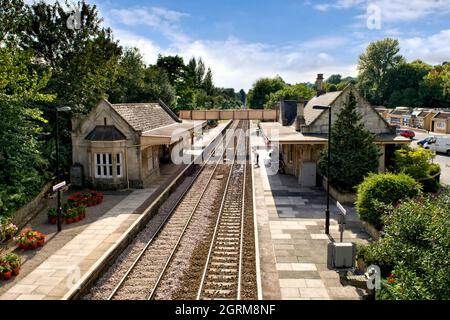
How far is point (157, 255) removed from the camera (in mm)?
15500

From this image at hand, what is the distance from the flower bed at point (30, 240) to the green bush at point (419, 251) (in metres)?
12.6

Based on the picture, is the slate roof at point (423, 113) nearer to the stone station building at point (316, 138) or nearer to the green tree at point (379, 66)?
the green tree at point (379, 66)

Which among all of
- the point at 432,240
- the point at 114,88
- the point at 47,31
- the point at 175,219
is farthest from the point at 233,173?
the point at 432,240

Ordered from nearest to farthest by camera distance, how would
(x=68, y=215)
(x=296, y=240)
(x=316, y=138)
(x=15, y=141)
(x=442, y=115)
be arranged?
(x=296, y=240)
(x=68, y=215)
(x=15, y=141)
(x=316, y=138)
(x=442, y=115)

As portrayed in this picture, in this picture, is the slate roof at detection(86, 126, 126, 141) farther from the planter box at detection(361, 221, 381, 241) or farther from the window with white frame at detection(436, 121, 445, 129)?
the window with white frame at detection(436, 121, 445, 129)

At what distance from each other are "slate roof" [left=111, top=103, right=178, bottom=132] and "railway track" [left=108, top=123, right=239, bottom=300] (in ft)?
20.4

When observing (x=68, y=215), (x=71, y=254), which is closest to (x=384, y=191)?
(x=71, y=254)

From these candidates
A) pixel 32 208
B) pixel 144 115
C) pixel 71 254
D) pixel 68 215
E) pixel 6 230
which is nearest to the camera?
pixel 71 254

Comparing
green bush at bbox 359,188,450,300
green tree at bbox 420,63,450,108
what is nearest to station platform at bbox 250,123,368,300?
green bush at bbox 359,188,450,300

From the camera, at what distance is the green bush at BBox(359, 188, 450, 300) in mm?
7832

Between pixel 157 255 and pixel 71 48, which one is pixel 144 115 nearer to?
pixel 71 48

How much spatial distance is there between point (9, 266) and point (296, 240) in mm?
10751

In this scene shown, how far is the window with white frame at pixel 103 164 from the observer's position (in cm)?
2516

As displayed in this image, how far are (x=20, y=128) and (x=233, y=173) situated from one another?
664 inches
